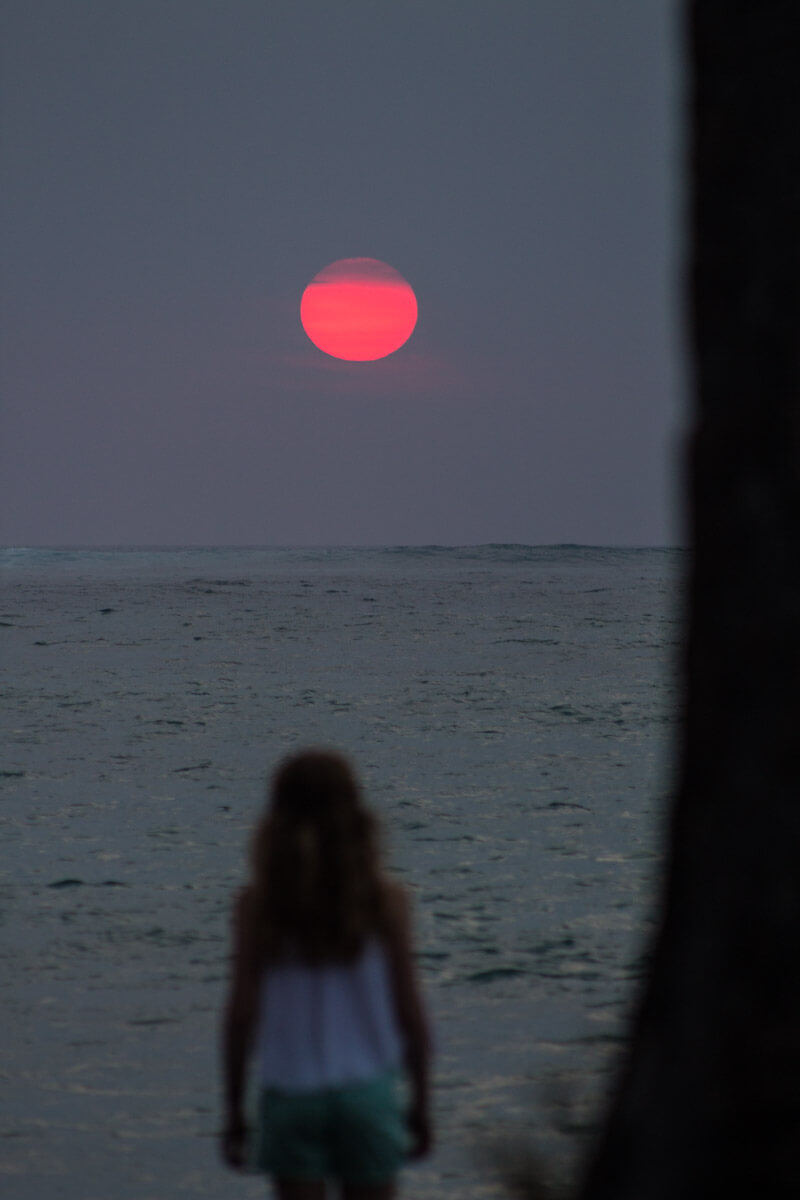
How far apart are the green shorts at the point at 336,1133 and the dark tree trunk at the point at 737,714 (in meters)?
0.52

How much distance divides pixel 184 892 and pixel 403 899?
245 inches

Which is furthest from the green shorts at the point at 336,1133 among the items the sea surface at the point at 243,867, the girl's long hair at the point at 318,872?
the sea surface at the point at 243,867

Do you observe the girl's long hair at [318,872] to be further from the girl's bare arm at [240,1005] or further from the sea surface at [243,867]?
the sea surface at [243,867]

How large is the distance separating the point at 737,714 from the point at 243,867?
7.47 metres

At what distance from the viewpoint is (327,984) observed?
3.06m

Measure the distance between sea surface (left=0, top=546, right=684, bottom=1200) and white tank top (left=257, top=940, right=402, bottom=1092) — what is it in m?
0.46

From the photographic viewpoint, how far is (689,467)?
9.41 feet

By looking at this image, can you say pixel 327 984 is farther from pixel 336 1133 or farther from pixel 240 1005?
pixel 336 1133

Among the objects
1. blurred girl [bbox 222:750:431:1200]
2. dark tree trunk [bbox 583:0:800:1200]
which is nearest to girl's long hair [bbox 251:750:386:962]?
blurred girl [bbox 222:750:431:1200]

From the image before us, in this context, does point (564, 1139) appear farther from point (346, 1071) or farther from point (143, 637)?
point (143, 637)

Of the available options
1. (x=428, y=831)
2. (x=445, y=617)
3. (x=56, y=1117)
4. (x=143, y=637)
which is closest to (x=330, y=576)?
(x=445, y=617)

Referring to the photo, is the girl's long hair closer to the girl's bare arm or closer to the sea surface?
the girl's bare arm

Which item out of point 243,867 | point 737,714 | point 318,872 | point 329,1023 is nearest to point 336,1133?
point 329,1023

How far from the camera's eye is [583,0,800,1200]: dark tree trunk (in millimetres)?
2625
